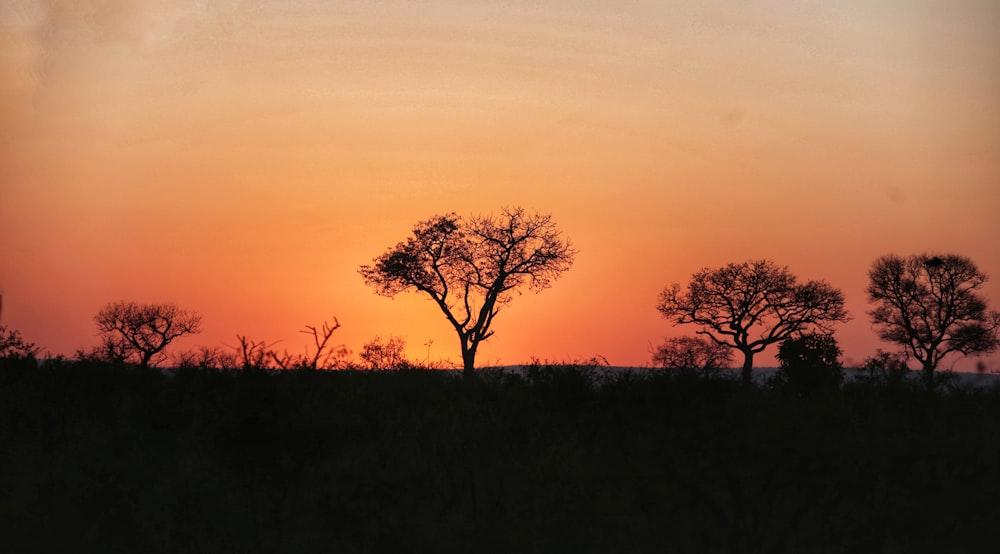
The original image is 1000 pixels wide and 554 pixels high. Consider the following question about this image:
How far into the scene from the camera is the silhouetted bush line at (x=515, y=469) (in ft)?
54.5

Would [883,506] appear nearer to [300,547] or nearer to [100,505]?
[300,547]

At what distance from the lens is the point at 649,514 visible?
16672mm

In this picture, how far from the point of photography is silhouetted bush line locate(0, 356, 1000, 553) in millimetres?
16625

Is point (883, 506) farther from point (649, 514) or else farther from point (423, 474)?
point (423, 474)

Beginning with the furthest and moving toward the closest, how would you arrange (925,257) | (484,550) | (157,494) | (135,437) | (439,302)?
1. (925,257)
2. (439,302)
3. (135,437)
4. (157,494)
5. (484,550)

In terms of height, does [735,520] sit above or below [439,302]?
below

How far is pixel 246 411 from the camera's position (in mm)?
18406

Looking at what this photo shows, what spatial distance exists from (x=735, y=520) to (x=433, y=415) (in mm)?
5452

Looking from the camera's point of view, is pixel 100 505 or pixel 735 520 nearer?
pixel 735 520

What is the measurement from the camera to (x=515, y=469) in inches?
669

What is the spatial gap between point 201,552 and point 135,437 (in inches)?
119

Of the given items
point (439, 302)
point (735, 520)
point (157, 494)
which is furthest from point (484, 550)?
point (439, 302)

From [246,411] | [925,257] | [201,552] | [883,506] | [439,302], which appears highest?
[925,257]

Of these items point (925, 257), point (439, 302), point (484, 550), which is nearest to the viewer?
point (484, 550)
